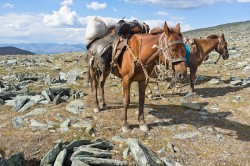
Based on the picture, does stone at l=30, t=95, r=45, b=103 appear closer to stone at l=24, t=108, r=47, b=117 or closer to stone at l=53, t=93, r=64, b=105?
stone at l=53, t=93, r=64, b=105

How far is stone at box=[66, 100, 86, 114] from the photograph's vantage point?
47.3ft

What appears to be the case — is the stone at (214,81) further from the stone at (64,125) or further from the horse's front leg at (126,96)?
the stone at (64,125)

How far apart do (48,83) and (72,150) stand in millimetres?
12975

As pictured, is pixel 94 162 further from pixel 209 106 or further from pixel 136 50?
pixel 209 106

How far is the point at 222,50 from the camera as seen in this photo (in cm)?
1923

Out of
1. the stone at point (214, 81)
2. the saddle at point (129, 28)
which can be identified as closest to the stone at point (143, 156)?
the saddle at point (129, 28)

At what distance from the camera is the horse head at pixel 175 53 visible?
9.12 meters

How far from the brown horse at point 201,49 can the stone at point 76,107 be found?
283 inches

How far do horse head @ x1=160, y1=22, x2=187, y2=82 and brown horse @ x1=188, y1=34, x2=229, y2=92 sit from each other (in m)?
8.95

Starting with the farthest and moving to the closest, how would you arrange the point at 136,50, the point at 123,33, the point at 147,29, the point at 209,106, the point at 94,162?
the point at 209,106
the point at 147,29
the point at 123,33
the point at 136,50
the point at 94,162

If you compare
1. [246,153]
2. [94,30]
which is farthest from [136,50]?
[246,153]

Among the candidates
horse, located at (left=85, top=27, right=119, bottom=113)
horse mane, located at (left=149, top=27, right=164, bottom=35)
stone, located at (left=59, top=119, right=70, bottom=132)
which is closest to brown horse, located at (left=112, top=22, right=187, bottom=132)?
horse mane, located at (left=149, top=27, right=164, bottom=35)

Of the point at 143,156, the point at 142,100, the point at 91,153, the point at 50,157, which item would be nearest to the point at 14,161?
the point at 50,157

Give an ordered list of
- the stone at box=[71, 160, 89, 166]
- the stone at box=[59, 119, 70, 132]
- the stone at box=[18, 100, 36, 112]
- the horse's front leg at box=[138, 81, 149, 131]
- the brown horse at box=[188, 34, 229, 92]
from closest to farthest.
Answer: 1. the stone at box=[71, 160, 89, 166]
2. the horse's front leg at box=[138, 81, 149, 131]
3. the stone at box=[59, 119, 70, 132]
4. the stone at box=[18, 100, 36, 112]
5. the brown horse at box=[188, 34, 229, 92]
